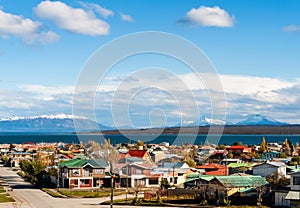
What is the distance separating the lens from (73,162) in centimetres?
3369

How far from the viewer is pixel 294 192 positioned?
822 inches

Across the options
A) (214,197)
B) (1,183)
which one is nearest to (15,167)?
(1,183)

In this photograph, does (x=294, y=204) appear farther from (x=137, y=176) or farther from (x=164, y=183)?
(x=137, y=176)

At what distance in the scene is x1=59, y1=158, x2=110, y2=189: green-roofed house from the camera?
32344mm

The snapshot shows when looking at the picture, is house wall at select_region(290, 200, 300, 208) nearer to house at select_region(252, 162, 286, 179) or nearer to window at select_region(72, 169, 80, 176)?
house at select_region(252, 162, 286, 179)

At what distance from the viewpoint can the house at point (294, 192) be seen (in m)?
20.3

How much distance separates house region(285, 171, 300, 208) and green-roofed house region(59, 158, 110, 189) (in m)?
14.2

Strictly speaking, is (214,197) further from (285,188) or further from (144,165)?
(144,165)

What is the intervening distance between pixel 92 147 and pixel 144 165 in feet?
34.0

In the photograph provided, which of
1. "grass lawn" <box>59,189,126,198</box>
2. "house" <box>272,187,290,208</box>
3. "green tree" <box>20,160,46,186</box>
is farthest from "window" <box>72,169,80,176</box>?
"house" <box>272,187,290,208</box>

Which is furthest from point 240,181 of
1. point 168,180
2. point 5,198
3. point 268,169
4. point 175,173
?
point 5,198

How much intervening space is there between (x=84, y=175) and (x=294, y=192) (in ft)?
50.5

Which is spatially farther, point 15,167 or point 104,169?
point 15,167

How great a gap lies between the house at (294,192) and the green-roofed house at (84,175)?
14.2m
